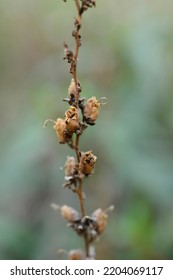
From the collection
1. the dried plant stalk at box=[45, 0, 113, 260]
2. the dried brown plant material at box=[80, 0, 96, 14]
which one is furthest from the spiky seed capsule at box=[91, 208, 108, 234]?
the dried brown plant material at box=[80, 0, 96, 14]

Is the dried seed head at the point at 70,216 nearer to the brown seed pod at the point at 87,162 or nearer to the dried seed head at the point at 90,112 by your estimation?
the brown seed pod at the point at 87,162

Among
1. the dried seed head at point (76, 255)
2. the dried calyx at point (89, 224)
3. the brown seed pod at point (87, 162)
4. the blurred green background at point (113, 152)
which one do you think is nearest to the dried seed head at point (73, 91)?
the brown seed pod at point (87, 162)

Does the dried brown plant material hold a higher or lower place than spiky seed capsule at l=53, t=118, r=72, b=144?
higher

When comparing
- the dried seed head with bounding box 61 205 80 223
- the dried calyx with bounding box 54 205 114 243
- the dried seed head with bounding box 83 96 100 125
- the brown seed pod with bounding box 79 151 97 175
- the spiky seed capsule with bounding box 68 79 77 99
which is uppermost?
the spiky seed capsule with bounding box 68 79 77 99

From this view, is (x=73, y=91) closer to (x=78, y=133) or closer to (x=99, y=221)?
(x=78, y=133)

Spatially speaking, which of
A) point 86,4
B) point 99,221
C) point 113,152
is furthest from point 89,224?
point 113,152

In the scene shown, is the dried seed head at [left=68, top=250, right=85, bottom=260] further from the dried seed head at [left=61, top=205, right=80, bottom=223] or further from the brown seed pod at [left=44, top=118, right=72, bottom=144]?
the brown seed pod at [left=44, top=118, right=72, bottom=144]
